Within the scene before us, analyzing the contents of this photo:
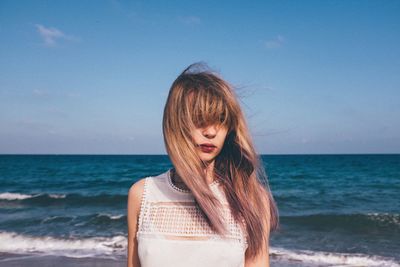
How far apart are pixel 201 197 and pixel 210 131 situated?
33 cm

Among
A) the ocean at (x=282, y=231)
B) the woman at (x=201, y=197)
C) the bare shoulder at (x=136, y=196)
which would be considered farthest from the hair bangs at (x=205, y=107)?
the ocean at (x=282, y=231)

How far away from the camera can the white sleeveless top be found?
6.00 feet

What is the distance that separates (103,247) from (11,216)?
665 cm

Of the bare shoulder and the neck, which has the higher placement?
the neck

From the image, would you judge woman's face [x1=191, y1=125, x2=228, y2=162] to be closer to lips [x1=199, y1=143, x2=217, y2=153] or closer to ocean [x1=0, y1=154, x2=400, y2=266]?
lips [x1=199, y1=143, x2=217, y2=153]

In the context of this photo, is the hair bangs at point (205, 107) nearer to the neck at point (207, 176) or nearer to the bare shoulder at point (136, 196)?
the neck at point (207, 176)

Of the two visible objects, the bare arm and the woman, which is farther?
the bare arm

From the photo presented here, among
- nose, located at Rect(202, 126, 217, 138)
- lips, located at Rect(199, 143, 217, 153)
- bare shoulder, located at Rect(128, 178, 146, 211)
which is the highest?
nose, located at Rect(202, 126, 217, 138)

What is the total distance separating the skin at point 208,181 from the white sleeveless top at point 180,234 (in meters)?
0.04

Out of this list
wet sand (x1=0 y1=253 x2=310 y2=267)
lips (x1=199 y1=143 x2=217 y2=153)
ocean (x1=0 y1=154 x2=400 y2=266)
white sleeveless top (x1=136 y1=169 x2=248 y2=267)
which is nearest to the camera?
white sleeveless top (x1=136 y1=169 x2=248 y2=267)

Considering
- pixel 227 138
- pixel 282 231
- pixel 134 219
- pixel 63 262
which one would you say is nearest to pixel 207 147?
pixel 227 138

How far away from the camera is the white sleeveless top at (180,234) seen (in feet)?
6.00

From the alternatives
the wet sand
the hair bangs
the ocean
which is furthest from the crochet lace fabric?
the wet sand

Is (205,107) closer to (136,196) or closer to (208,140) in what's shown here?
(208,140)
